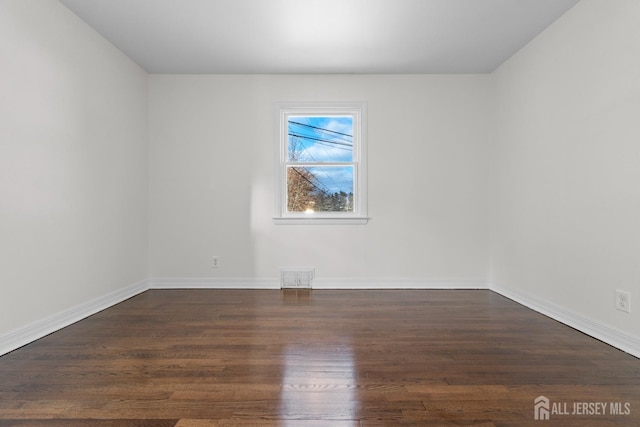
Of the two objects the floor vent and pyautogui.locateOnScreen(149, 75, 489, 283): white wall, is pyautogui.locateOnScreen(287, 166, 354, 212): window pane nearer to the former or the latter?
pyautogui.locateOnScreen(149, 75, 489, 283): white wall

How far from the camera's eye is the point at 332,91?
4.34m

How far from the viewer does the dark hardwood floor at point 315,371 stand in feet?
5.22

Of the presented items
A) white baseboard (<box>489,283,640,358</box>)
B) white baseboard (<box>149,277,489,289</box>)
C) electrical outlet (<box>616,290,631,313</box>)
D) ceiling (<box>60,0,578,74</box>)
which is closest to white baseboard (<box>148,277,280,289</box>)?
white baseboard (<box>149,277,489,289</box>)

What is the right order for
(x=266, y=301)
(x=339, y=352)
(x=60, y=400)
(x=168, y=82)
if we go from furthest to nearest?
(x=168, y=82) < (x=266, y=301) < (x=339, y=352) < (x=60, y=400)

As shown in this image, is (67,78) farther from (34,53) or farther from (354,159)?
(354,159)

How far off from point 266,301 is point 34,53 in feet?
9.02

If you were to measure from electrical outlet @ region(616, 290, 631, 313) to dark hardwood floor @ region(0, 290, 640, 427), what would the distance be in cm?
28

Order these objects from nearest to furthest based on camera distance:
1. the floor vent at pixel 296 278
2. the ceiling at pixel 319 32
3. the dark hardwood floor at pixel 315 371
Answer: the dark hardwood floor at pixel 315 371, the ceiling at pixel 319 32, the floor vent at pixel 296 278

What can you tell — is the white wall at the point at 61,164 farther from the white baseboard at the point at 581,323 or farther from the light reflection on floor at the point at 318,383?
the white baseboard at the point at 581,323

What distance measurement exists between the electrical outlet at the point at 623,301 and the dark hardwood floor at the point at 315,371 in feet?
0.92

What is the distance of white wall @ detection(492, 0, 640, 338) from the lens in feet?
7.85

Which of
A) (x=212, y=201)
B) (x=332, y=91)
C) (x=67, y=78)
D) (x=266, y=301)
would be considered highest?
(x=332, y=91)

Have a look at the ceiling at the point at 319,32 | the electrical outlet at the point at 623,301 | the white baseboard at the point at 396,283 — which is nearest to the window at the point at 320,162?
the ceiling at the point at 319,32

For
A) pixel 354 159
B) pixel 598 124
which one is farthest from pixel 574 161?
pixel 354 159
